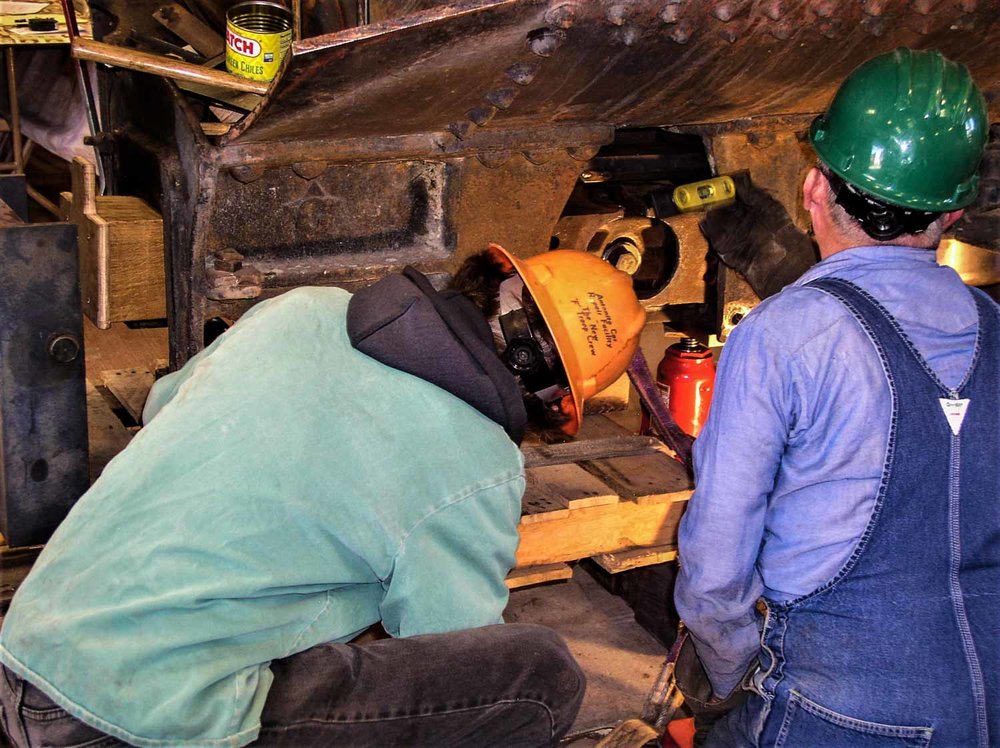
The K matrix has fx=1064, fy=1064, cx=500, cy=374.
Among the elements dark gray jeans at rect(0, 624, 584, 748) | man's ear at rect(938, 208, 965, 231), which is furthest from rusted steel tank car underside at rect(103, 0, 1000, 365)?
dark gray jeans at rect(0, 624, 584, 748)

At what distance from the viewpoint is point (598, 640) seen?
10.9 ft

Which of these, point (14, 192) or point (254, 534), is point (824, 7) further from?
point (14, 192)

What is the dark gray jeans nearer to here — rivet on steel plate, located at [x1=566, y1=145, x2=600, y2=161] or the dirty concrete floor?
the dirty concrete floor

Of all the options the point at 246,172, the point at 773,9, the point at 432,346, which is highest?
the point at 773,9

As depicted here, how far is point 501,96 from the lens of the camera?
2619 millimetres

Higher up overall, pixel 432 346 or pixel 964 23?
pixel 964 23

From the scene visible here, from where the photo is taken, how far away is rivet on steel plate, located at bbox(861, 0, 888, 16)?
8.67ft

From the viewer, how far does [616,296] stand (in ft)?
7.55

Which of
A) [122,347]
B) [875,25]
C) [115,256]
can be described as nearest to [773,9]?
[875,25]

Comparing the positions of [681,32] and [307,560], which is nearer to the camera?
[307,560]

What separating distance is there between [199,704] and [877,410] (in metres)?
1.17

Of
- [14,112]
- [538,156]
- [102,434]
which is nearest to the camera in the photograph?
[538,156]

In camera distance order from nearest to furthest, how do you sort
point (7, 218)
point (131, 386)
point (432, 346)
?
point (432, 346)
point (7, 218)
point (131, 386)

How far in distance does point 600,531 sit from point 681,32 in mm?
1270
